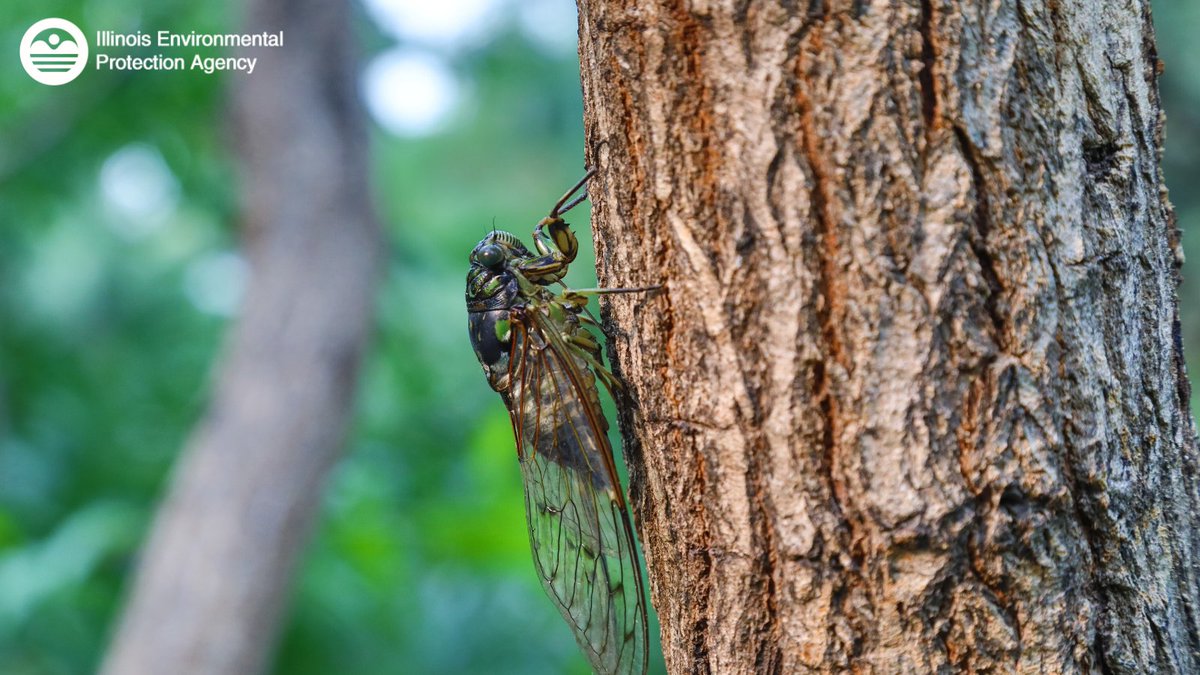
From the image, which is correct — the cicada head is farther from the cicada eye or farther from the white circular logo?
the white circular logo

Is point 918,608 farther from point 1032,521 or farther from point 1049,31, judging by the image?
point 1049,31

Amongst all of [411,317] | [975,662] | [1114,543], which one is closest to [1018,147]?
[1114,543]

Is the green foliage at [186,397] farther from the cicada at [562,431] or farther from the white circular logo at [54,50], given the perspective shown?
the cicada at [562,431]

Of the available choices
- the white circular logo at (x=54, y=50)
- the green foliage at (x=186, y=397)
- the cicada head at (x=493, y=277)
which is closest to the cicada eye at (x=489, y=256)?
the cicada head at (x=493, y=277)

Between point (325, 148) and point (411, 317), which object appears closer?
point (325, 148)

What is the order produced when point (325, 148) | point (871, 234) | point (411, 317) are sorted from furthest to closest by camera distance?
point (411, 317) → point (325, 148) → point (871, 234)

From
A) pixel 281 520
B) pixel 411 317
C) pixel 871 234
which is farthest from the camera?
pixel 411 317

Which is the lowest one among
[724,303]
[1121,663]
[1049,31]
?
[1121,663]

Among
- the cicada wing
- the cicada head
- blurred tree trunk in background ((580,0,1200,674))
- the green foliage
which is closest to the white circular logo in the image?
the green foliage
